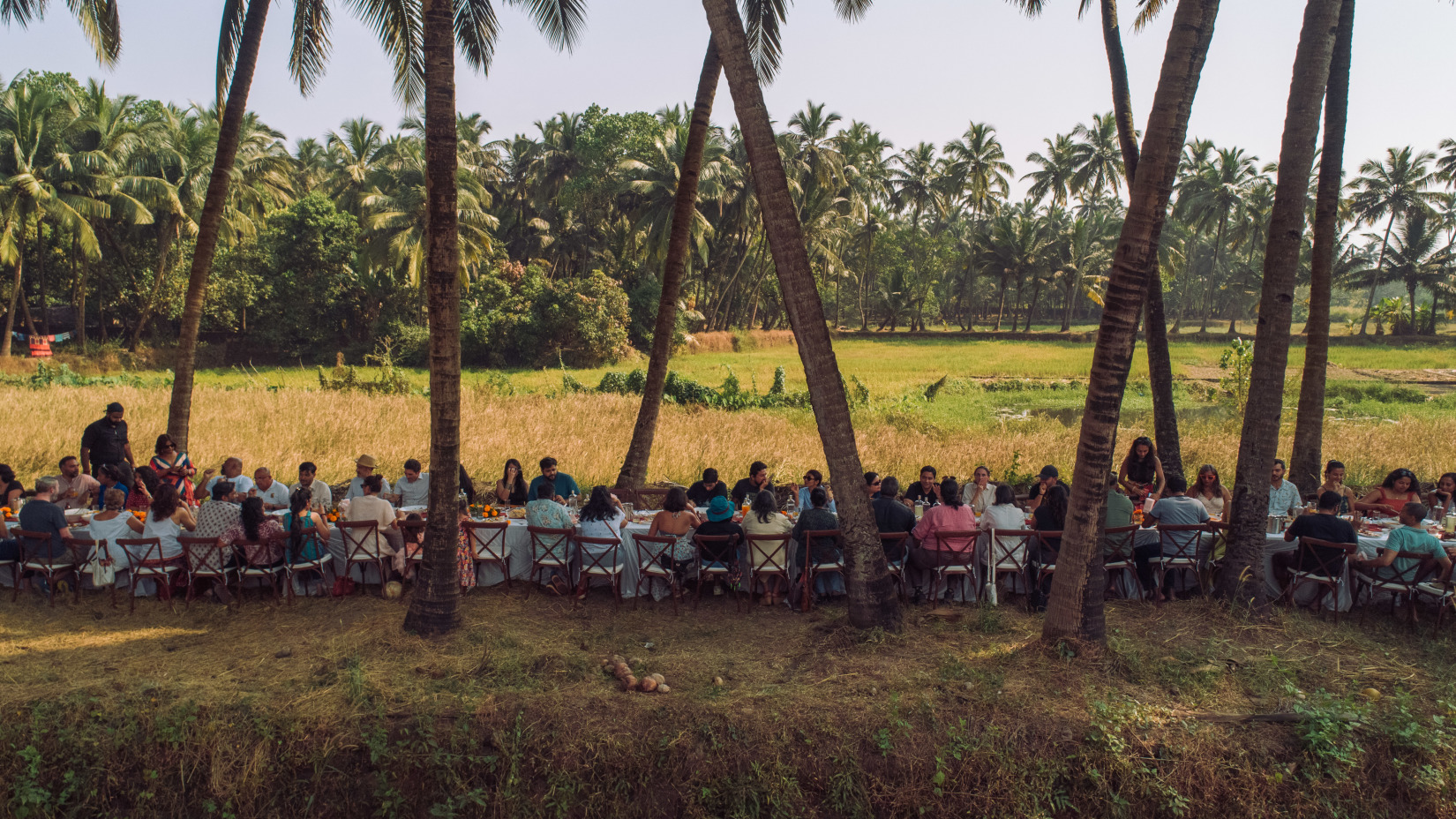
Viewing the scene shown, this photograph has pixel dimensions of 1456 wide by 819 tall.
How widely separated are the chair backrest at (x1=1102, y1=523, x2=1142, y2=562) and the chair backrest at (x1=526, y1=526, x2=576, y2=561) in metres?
5.01

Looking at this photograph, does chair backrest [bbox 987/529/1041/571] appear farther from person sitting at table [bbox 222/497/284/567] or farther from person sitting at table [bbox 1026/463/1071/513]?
person sitting at table [bbox 222/497/284/567]

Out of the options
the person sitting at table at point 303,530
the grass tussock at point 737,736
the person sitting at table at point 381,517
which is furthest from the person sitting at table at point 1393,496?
the person sitting at table at point 303,530

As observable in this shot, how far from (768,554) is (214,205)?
9.13 meters

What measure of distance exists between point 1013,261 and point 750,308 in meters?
20.8

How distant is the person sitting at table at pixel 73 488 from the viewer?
9.45 m

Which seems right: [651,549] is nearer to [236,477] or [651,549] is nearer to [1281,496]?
[236,477]

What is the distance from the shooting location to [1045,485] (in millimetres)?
8922

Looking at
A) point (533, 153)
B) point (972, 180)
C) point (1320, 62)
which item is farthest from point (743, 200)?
point (1320, 62)

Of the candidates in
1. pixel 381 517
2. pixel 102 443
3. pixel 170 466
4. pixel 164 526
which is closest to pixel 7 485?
pixel 102 443

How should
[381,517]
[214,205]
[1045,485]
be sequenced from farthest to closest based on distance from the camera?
[214,205] < [1045,485] < [381,517]

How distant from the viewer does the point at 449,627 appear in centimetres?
725

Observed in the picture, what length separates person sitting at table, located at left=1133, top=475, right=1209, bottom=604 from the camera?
800 cm

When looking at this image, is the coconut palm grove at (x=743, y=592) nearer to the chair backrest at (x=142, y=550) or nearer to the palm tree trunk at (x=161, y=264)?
the chair backrest at (x=142, y=550)

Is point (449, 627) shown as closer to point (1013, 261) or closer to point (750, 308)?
point (750, 308)
